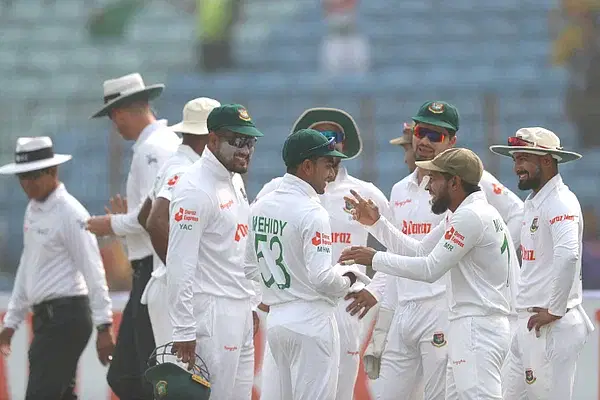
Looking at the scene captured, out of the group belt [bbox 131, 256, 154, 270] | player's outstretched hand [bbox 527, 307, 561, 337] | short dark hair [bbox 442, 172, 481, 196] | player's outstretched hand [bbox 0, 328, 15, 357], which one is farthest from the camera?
player's outstretched hand [bbox 0, 328, 15, 357]

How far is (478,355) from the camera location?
6402 millimetres

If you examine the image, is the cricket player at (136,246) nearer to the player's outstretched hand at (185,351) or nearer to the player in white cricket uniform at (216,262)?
the player in white cricket uniform at (216,262)

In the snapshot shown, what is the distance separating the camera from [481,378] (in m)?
6.39

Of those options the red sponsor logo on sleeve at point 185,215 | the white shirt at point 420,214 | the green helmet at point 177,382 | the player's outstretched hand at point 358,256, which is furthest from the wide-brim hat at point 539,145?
the green helmet at point 177,382

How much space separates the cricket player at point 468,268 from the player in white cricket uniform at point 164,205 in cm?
112

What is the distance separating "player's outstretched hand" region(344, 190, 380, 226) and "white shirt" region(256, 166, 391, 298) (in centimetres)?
27

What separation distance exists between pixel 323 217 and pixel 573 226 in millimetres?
1459

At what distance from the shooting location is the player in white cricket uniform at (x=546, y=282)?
22.3 ft

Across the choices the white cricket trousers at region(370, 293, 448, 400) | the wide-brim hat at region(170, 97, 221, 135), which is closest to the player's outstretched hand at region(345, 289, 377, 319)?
the white cricket trousers at region(370, 293, 448, 400)

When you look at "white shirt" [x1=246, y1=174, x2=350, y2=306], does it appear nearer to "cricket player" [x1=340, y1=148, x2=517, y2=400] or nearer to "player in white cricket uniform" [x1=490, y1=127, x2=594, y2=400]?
"cricket player" [x1=340, y1=148, x2=517, y2=400]

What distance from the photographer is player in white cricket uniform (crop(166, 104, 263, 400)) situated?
6.26 metres

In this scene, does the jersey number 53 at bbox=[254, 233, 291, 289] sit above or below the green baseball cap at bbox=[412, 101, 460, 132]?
below

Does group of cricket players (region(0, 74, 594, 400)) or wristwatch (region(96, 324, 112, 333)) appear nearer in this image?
group of cricket players (region(0, 74, 594, 400))

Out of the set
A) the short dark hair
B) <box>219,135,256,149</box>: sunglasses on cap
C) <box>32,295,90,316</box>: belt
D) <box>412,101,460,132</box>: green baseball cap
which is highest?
<box>219,135,256,149</box>: sunglasses on cap
